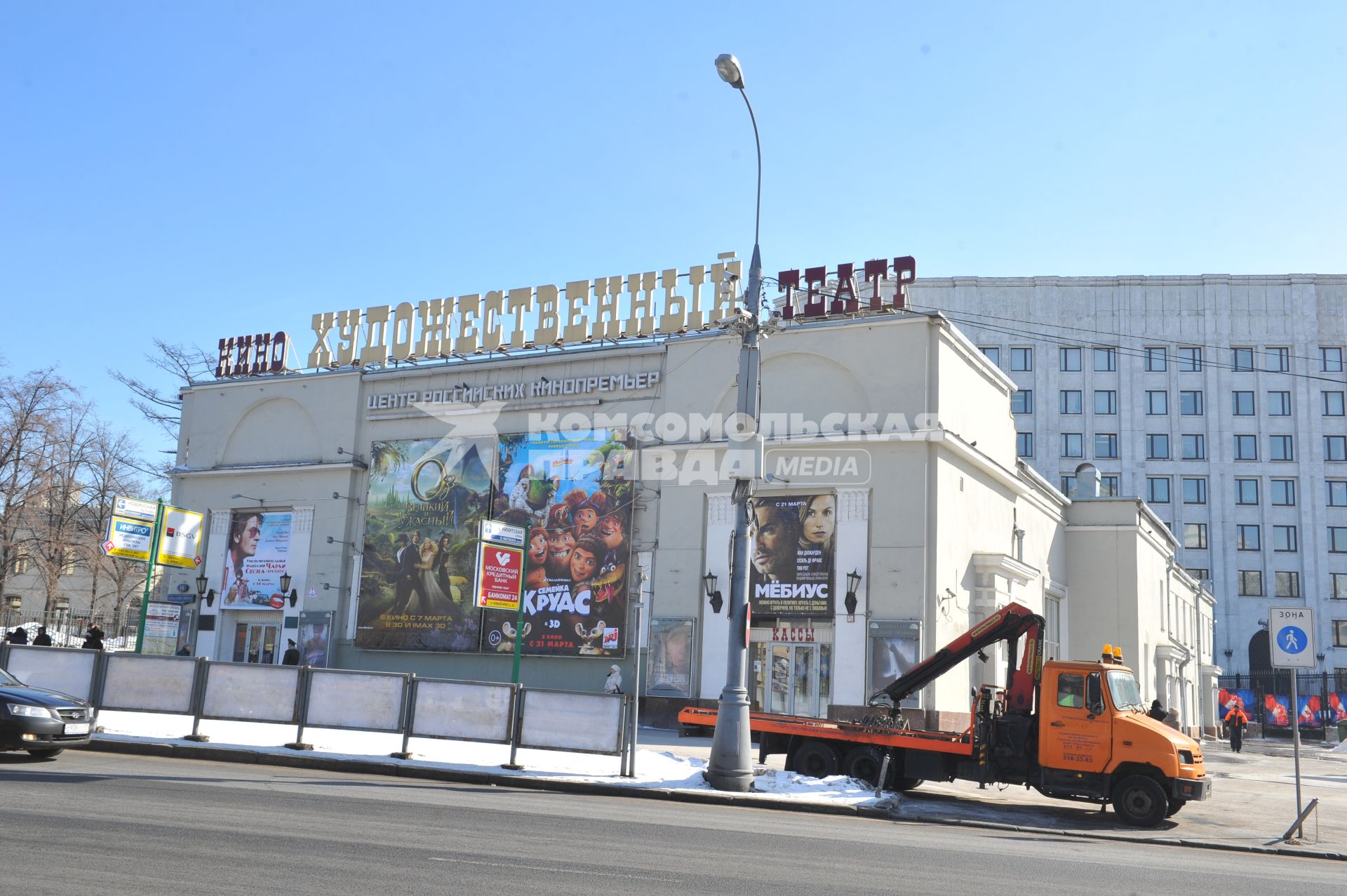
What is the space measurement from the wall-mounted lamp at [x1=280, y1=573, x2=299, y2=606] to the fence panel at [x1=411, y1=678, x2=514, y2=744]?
70.5 ft

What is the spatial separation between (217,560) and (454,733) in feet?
84.6

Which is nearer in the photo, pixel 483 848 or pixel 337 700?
pixel 483 848

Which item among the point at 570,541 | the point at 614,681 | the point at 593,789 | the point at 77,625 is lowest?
the point at 593,789

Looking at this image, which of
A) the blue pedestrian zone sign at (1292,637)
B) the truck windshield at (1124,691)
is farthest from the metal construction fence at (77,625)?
the blue pedestrian zone sign at (1292,637)

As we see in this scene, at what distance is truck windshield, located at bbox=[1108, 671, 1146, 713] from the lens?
17625 millimetres

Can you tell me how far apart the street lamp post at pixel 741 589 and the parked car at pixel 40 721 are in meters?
9.19

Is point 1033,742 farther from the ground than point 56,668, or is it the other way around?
point 56,668

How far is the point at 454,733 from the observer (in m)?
18.4

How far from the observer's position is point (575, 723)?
18.1 metres

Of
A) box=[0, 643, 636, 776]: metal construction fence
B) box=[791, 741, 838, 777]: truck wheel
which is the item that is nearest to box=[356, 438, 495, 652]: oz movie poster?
box=[0, 643, 636, 776]: metal construction fence

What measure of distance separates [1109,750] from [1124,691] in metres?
1.09

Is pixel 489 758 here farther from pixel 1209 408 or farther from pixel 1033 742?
pixel 1209 408

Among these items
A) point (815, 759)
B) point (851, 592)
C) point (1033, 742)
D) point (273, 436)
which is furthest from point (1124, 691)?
point (273, 436)

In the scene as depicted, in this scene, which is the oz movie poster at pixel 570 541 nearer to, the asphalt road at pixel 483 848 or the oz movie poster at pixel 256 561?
the oz movie poster at pixel 256 561
